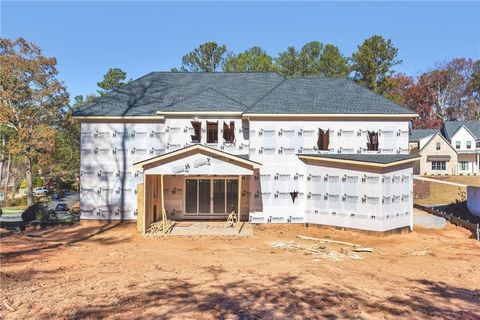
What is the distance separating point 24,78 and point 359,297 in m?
33.4

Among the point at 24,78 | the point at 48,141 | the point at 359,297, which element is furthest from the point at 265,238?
the point at 24,78

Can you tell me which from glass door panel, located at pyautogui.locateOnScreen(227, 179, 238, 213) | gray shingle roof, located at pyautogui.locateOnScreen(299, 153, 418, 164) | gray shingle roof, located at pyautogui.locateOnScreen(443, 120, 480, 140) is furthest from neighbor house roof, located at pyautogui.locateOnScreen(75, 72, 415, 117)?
gray shingle roof, located at pyautogui.locateOnScreen(443, 120, 480, 140)

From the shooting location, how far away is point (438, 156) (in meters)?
53.6

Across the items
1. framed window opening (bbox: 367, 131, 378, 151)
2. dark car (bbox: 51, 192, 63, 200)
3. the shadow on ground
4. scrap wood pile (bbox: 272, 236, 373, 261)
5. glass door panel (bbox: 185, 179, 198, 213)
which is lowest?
dark car (bbox: 51, 192, 63, 200)

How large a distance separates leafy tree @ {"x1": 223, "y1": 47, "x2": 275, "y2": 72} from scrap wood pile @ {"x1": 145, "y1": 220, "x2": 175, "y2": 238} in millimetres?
31788

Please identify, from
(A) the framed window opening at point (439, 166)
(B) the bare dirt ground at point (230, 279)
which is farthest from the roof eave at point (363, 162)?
(A) the framed window opening at point (439, 166)

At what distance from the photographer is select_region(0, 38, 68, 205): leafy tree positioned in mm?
30812

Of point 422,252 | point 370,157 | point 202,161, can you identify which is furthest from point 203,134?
point 422,252

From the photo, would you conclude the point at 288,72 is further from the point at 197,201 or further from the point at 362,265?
the point at 362,265

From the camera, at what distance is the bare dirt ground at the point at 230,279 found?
8.50 metres

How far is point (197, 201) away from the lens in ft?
73.4

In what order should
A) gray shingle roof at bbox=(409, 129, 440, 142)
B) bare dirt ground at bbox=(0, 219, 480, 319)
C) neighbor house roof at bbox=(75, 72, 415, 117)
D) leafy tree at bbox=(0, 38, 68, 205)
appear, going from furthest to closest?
gray shingle roof at bbox=(409, 129, 440, 142)
leafy tree at bbox=(0, 38, 68, 205)
neighbor house roof at bbox=(75, 72, 415, 117)
bare dirt ground at bbox=(0, 219, 480, 319)

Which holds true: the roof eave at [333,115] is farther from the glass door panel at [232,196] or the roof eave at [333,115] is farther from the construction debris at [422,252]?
the construction debris at [422,252]

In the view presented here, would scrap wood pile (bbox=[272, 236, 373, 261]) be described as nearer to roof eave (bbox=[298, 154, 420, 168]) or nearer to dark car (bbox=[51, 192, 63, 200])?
roof eave (bbox=[298, 154, 420, 168])
